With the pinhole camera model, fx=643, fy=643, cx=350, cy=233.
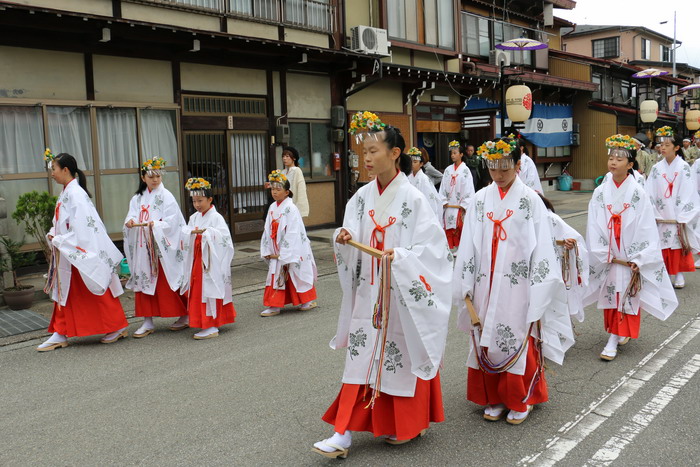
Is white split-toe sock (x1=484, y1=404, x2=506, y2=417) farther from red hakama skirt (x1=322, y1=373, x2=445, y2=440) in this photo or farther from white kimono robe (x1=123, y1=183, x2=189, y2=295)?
white kimono robe (x1=123, y1=183, x2=189, y2=295)

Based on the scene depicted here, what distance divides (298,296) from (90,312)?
7.81 ft

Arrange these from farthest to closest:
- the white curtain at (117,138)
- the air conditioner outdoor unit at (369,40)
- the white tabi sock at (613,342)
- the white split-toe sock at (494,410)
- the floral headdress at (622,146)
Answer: the air conditioner outdoor unit at (369,40) → the white curtain at (117,138) → the floral headdress at (622,146) → the white tabi sock at (613,342) → the white split-toe sock at (494,410)

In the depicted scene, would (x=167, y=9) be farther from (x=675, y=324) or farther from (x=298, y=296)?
(x=675, y=324)

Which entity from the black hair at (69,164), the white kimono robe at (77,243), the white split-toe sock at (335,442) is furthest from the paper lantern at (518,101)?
the white split-toe sock at (335,442)

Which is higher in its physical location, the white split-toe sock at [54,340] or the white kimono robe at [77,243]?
the white kimono robe at [77,243]

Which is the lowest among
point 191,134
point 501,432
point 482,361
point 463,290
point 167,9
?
point 501,432

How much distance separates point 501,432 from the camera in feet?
13.4

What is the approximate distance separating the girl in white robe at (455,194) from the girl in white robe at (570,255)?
19.7 ft

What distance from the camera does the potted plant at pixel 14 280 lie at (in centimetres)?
794

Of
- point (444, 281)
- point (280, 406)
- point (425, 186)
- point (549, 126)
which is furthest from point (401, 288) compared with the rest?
point (549, 126)

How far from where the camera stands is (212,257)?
22.1ft

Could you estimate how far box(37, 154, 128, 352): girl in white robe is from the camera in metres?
6.26

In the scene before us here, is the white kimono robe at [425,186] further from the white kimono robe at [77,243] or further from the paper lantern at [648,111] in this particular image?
the paper lantern at [648,111]

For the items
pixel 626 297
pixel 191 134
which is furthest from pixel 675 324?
pixel 191 134
